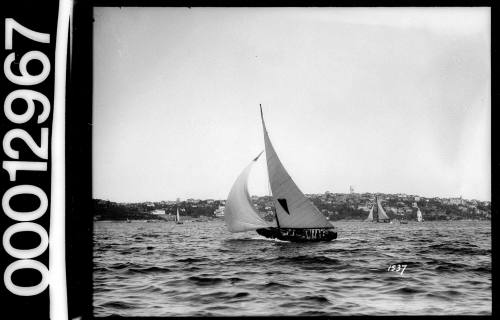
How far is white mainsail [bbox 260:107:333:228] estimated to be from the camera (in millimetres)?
12562

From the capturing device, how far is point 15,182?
19.9 feet

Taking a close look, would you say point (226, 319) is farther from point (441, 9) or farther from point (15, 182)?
point (441, 9)

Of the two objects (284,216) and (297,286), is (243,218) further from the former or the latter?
(297,286)

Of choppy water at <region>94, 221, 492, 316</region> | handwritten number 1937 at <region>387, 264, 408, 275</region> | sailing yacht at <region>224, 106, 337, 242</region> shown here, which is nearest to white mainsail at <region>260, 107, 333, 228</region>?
sailing yacht at <region>224, 106, 337, 242</region>

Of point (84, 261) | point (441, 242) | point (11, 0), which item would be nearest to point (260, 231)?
point (441, 242)

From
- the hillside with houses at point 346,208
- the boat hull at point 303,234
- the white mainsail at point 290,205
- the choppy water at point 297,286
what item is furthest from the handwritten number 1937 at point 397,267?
the boat hull at point 303,234

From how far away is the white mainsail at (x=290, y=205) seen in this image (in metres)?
12.6

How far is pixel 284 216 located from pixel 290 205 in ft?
2.16

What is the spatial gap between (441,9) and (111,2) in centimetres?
447

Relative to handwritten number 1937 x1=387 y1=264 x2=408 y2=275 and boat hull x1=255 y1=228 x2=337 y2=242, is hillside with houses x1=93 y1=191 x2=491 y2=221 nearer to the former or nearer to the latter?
handwritten number 1937 x1=387 y1=264 x2=408 y2=275

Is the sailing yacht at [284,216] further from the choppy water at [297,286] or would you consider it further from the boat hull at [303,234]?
the choppy water at [297,286]

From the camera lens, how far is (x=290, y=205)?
14000mm

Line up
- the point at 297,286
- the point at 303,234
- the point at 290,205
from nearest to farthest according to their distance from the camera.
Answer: the point at 297,286, the point at 290,205, the point at 303,234

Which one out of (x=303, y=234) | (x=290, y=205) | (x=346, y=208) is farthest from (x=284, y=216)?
(x=346, y=208)
